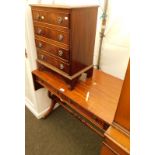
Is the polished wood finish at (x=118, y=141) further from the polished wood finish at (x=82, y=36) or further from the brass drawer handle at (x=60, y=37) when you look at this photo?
the brass drawer handle at (x=60, y=37)

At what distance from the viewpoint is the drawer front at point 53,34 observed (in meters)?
1.12

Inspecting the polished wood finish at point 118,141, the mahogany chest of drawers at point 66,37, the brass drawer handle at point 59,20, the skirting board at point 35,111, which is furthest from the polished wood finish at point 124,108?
the skirting board at point 35,111

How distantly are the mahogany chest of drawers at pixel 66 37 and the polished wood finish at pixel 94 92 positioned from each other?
109mm

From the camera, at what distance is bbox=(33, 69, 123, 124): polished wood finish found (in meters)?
1.11

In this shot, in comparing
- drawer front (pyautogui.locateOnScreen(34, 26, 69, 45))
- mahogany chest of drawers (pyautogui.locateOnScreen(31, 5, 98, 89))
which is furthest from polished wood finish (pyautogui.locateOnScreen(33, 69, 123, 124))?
drawer front (pyautogui.locateOnScreen(34, 26, 69, 45))

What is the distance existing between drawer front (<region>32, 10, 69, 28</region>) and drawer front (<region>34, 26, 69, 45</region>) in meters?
0.06

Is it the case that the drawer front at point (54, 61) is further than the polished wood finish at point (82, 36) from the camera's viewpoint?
Yes

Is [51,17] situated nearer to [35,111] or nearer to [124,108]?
[124,108]

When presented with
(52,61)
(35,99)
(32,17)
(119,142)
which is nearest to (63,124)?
(35,99)

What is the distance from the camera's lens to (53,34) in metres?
1.21

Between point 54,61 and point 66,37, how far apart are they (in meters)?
0.32

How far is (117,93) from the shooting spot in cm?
128
